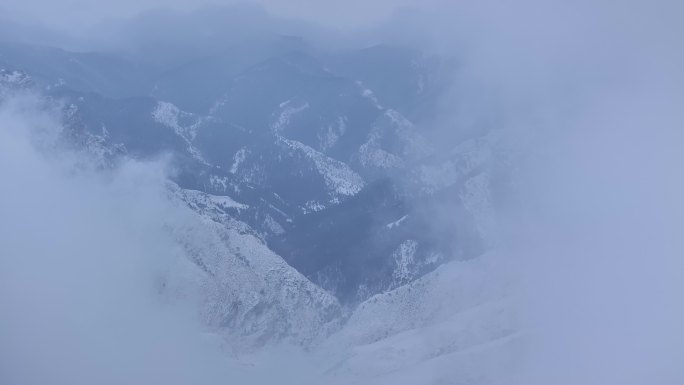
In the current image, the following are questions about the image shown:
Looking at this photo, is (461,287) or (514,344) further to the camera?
(461,287)

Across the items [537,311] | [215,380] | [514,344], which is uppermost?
[537,311]

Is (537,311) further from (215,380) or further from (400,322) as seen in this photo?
(215,380)

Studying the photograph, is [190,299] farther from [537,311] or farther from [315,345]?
[537,311]

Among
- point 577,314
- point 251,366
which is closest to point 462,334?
point 577,314

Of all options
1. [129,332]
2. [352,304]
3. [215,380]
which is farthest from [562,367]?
[129,332]

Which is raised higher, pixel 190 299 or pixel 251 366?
pixel 190 299

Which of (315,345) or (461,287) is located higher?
(461,287)

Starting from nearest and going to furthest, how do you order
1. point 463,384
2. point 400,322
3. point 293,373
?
point 463,384 → point 293,373 → point 400,322

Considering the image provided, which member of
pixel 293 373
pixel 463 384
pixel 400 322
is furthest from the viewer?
pixel 400 322

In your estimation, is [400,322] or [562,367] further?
[400,322]
